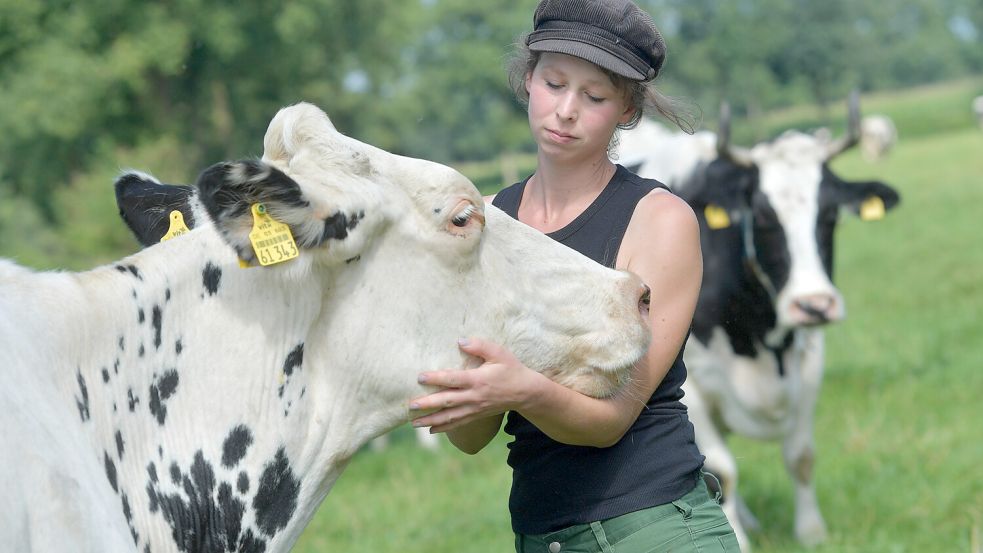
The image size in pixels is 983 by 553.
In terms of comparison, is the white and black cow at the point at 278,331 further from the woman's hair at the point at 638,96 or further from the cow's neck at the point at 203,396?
the woman's hair at the point at 638,96

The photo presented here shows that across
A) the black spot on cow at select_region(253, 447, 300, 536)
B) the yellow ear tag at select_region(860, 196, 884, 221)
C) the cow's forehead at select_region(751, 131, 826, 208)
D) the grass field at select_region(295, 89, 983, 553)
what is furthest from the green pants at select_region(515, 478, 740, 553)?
the yellow ear tag at select_region(860, 196, 884, 221)

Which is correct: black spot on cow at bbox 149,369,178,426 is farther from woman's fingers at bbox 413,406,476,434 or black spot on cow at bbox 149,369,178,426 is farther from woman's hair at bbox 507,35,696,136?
woman's hair at bbox 507,35,696,136

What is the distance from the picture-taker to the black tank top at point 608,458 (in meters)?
3.18

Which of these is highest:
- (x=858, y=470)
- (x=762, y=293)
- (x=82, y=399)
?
(x=82, y=399)

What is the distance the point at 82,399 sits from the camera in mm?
2576

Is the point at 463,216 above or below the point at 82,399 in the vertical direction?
above

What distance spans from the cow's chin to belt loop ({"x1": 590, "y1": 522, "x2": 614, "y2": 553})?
0.39 m

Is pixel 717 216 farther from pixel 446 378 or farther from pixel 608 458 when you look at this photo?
Result: pixel 446 378

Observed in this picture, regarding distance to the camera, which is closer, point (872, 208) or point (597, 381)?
point (597, 381)

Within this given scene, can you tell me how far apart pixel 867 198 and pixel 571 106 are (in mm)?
5011

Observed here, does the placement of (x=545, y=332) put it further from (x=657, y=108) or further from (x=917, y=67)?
(x=917, y=67)

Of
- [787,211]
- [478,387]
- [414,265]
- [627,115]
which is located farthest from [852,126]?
[478,387]

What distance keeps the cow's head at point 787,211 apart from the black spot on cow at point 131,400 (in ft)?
16.2

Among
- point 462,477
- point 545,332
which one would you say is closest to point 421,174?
point 545,332
